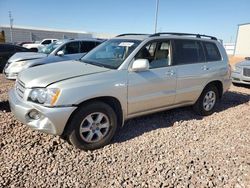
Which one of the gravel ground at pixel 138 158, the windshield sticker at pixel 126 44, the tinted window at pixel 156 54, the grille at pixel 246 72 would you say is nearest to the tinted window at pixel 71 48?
the gravel ground at pixel 138 158

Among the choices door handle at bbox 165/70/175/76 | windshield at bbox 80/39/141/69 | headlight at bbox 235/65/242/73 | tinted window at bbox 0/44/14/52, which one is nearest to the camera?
windshield at bbox 80/39/141/69

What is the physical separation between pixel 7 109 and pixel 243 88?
8.01 m

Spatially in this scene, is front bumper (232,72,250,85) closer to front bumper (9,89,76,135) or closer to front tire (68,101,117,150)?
front tire (68,101,117,150)

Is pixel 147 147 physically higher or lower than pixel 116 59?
lower

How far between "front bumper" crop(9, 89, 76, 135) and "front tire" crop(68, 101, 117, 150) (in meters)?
0.16

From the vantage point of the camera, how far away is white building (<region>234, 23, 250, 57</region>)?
31905mm

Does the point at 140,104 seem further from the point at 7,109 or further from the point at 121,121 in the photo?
the point at 7,109

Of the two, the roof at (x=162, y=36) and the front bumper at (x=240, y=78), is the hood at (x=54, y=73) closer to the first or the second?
the roof at (x=162, y=36)

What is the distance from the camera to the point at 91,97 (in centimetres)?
330

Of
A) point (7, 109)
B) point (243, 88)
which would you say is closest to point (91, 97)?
point (7, 109)

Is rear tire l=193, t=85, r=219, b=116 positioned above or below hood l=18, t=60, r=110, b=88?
below

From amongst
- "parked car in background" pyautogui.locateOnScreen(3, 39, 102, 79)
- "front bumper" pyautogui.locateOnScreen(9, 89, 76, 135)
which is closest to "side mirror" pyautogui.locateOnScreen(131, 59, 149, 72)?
"front bumper" pyautogui.locateOnScreen(9, 89, 76, 135)

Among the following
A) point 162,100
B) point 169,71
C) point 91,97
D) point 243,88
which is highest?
point 169,71

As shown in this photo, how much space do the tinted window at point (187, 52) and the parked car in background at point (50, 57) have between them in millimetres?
4274
